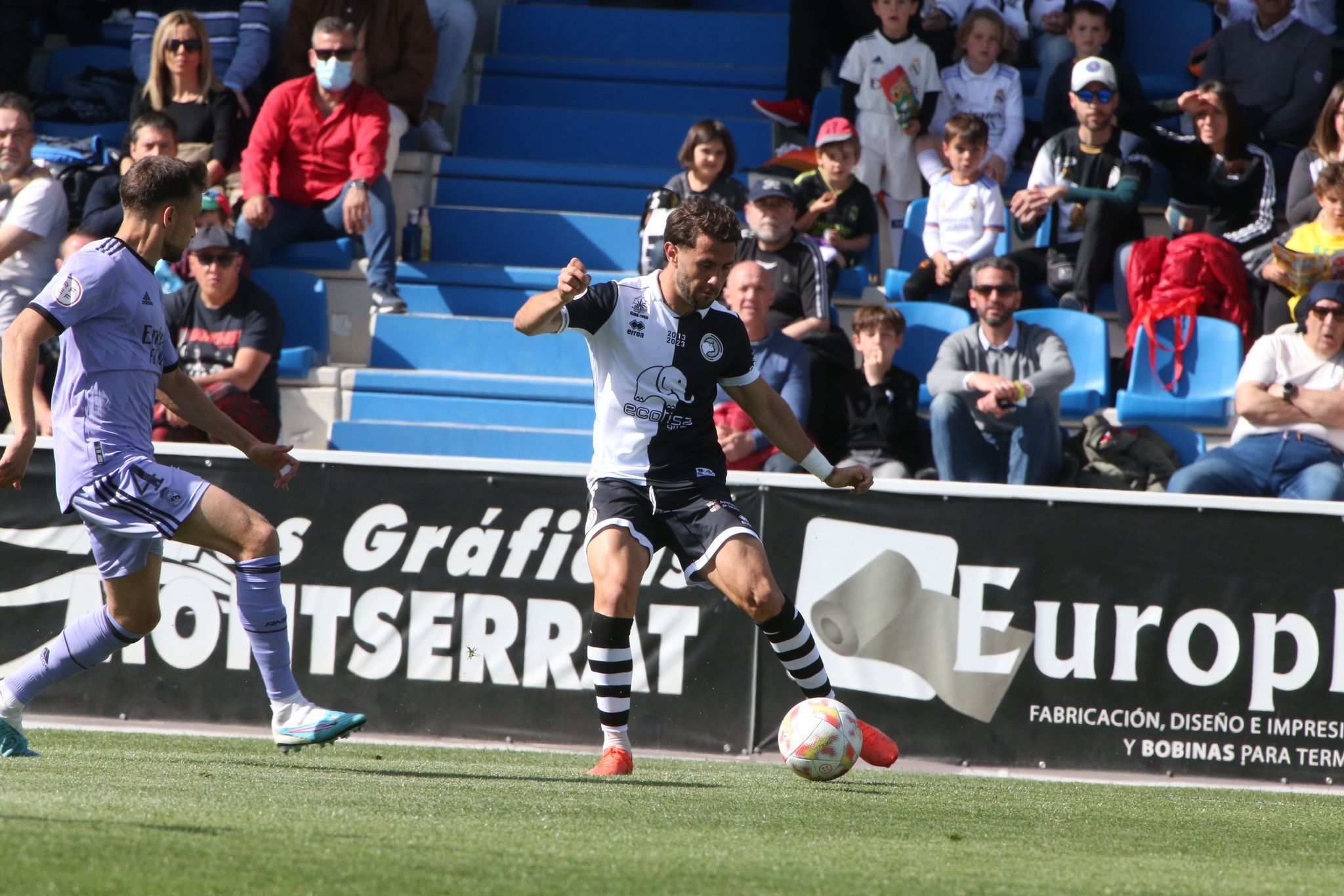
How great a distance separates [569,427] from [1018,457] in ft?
10.0

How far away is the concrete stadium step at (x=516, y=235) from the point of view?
11.3 meters

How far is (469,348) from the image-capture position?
10539 millimetres

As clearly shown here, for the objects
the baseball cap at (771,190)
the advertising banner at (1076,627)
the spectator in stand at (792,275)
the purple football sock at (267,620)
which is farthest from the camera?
the baseball cap at (771,190)

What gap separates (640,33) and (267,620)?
29.9 feet

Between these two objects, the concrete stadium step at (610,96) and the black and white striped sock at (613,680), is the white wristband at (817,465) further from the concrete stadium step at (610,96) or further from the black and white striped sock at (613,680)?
the concrete stadium step at (610,96)

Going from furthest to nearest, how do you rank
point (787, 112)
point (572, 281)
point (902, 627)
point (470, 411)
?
1. point (787, 112)
2. point (470, 411)
3. point (902, 627)
4. point (572, 281)

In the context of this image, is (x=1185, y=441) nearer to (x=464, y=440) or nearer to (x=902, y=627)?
(x=902, y=627)

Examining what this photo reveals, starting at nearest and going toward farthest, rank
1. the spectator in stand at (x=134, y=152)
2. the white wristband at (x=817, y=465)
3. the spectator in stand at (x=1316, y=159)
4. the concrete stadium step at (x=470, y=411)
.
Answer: the white wristband at (x=817, y=465)
the spectator in stand at (x=134, y=152)
the spectator in stand at (x=1316, y=159)
the concrete stadium step at (x=470, y=411)

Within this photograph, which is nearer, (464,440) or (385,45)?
(464,440)

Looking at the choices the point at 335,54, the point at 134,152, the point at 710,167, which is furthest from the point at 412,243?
the point at 710,167

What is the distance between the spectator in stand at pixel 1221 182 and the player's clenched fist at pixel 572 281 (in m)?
5.89

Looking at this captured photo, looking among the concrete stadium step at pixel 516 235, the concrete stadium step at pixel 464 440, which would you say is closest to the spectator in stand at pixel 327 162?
the concrete stadium step at pixel 516 235

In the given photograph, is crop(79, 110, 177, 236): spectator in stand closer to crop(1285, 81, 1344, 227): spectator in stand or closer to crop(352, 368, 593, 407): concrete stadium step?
crop(352, 368, 593, 407): concrete stadium step

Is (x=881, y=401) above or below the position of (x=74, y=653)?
above
